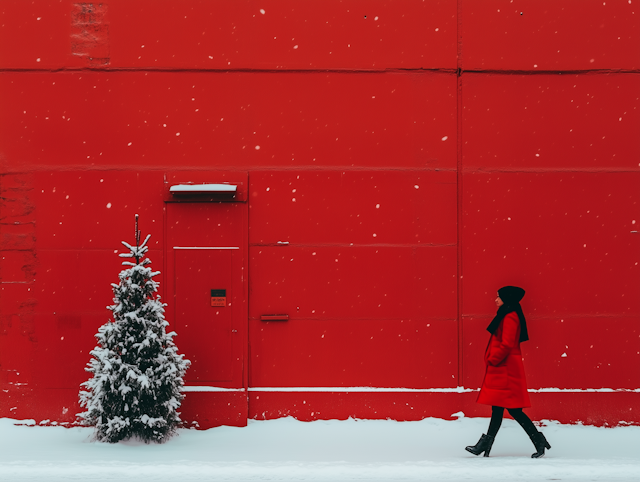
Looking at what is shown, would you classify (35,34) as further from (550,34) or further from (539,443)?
(539,443)

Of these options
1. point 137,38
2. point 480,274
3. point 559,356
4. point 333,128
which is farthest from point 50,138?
point 559,356

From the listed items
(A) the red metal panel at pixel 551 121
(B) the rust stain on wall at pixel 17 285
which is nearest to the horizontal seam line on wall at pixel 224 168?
(B) the rust stain on wall at pixel 17 285

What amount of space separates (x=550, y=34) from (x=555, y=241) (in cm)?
281

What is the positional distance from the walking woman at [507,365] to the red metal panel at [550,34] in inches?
136

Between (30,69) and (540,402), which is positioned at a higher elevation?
(30,69)

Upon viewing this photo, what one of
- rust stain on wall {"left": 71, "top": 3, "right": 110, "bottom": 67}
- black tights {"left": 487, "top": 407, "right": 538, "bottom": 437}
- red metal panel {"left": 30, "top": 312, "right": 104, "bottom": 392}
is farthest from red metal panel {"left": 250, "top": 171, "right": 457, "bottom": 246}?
red metal panel {"left": 30, "top": 312, "right": 104, "bottom": 392}

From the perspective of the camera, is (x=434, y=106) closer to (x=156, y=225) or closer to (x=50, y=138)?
(x=156, y=225)

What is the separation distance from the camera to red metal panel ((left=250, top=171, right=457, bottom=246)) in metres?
7.95

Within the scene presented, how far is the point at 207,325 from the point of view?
777 centimetres

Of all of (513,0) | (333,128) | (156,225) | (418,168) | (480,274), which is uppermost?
(513,0)

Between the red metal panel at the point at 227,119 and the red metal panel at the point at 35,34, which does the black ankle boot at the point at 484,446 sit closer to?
the red metal panel at the point at 227,119

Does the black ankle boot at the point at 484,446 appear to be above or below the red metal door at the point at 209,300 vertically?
below

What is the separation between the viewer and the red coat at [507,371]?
6.32 metres

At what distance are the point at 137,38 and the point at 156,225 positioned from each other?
2497mm
